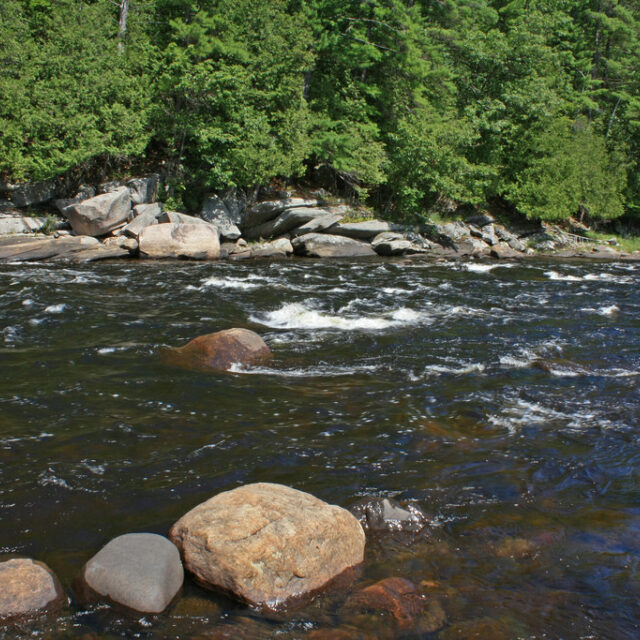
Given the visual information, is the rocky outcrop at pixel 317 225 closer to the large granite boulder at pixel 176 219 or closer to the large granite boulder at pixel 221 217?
the large granite boulder at pixel 221 217

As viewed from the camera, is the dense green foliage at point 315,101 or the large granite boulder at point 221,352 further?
the dense green foliage at point 315,101

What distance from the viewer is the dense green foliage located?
23.4 meters

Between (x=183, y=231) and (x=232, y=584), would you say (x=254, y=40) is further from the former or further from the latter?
(x=232, y=584)

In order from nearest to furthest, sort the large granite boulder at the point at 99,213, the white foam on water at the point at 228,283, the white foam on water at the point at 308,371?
1. the white foam on water at the point at 308,371
2. the white foam on water at the point at 228,283
3. the large granite boulder at the point at 99,213

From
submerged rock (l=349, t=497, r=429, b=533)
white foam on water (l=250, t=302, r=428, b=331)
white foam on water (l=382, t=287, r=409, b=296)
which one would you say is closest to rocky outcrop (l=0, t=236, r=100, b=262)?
white foam on water (l=250, t=302, r=428, b=331)

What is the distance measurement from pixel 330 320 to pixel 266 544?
24.5 ft

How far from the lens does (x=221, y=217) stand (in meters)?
23.9

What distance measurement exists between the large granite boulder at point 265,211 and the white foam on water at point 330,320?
1271 centimetres

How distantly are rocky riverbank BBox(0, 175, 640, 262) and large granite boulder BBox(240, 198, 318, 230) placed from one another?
0.14 ft

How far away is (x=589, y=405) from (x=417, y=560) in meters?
3.87

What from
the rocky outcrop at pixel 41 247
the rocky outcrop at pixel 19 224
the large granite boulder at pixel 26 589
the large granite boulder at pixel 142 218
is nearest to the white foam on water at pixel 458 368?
the large granite boulder at pixel 26 589

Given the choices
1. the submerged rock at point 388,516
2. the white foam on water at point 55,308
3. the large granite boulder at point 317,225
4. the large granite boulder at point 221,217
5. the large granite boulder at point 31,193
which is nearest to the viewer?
the submerged rock at point 388,516

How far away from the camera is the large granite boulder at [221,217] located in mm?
23453

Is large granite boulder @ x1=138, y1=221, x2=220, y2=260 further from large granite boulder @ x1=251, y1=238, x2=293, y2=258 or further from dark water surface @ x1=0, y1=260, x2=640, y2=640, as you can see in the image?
dark water surface @ x1=0, y1=260, x2=640, y2=640
